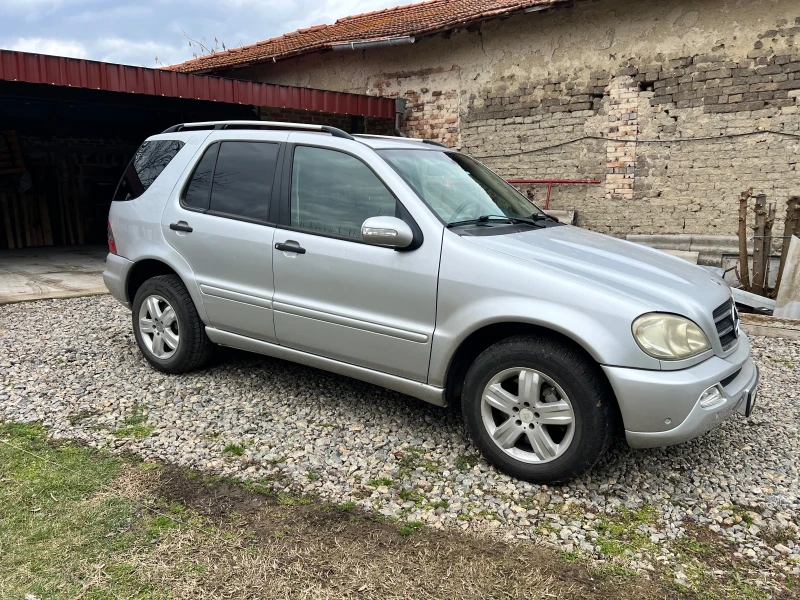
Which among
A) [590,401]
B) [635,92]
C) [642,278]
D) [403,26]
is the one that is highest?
[403,26]

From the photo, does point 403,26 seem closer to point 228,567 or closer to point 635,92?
point 635,92

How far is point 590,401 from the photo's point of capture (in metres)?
2.89

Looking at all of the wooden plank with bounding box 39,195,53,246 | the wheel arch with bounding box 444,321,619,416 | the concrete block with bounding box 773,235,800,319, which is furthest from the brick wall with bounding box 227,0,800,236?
the wooden plank with bounding box 39,195,53,246

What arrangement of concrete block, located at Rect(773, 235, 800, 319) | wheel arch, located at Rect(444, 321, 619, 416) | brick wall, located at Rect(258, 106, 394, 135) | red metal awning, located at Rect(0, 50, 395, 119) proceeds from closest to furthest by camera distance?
wheel arch, located at Rect(444, 321, 619, 416) → concrete block, located at Rect(773, 235, 800, 319) → red metal awning, located at Rect(0, 50, 395, 119) → brick wall, located at Rect(258, 106, 394, 135)

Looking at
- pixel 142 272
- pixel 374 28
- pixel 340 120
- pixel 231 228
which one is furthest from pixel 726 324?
pixel 374 28

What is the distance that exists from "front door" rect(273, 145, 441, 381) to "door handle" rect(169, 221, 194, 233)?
0.85 m

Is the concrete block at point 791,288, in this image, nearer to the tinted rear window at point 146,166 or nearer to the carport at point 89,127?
the tinted rear window at point 146,166

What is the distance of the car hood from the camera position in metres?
2.96

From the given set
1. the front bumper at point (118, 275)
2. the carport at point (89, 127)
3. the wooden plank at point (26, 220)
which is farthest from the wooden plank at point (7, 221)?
the front bumper at point (118, 275)

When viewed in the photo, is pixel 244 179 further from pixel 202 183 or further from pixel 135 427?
pixel 135 427

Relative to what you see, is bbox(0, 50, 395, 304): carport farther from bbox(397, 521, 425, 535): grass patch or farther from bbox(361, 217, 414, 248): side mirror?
bbox(397, 521, 425, 535): grass patch

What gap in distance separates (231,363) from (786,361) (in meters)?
4.96

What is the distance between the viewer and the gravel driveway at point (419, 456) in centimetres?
279

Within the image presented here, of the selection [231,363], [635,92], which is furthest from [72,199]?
[635,92]
